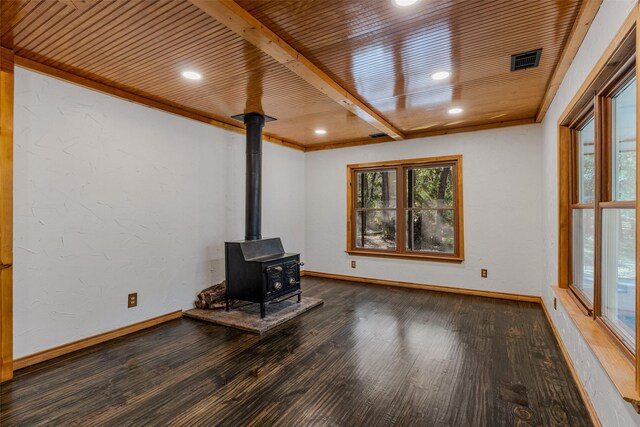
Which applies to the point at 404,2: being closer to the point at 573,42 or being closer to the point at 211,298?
the point at 573,42

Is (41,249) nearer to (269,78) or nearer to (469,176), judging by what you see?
(269,78)

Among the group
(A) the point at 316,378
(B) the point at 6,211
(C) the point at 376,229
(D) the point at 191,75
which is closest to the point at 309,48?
(D) the point at 191,75

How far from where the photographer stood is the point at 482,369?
2.35 metres

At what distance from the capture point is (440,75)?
2732 millimetres

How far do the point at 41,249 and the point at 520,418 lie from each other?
3505mm

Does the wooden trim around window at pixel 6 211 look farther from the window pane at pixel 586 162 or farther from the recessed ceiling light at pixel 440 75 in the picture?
the window pane at pixel 586 162

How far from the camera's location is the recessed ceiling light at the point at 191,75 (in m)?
2.66

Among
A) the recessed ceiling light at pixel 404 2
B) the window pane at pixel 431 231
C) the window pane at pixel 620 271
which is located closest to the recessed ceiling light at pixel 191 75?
the recessed ceiling light at pixel 404 2

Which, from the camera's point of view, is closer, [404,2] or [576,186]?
[404,2]

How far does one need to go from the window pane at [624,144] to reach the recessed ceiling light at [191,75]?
285 cm

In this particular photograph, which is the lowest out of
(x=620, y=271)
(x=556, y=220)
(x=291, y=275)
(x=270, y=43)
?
(x=291, y=275)

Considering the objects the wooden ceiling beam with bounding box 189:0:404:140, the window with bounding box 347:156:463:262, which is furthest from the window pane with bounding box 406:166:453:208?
the wooden ceiling beam with bounding box 189:0:404:140

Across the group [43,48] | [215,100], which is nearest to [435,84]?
[215,100]

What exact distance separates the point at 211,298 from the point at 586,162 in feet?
12.3
